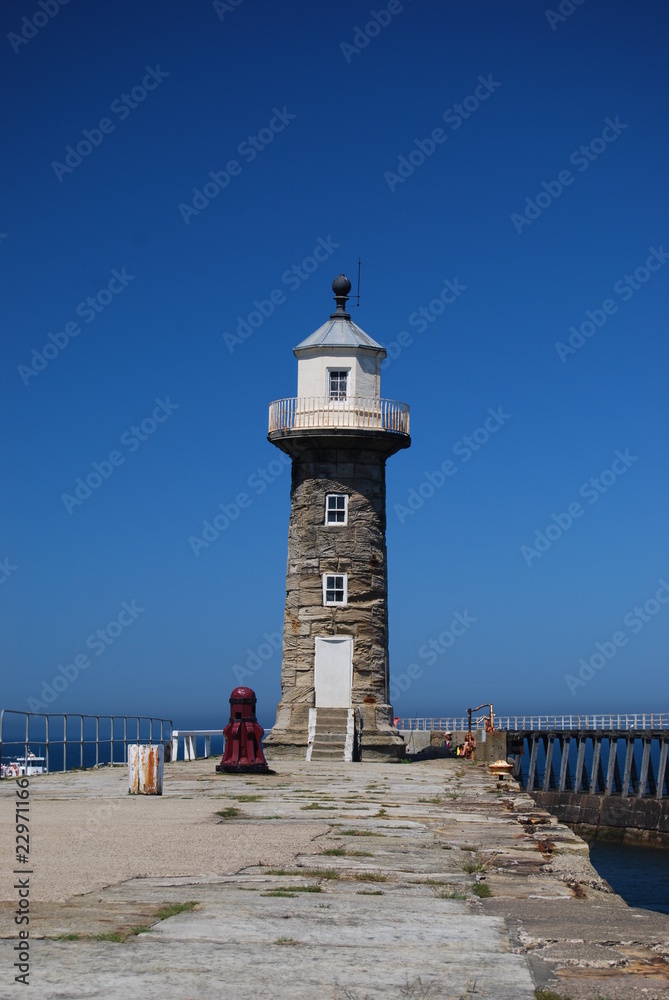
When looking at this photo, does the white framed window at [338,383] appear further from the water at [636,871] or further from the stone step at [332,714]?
the water at [636,871]

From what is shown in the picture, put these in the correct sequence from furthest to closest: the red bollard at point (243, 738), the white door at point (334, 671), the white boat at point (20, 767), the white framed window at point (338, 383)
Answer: the white framed window at point (338, 383) → the white door at point (334, 671) → the red bollard at point (243, 738) → the white boat at point (20, 767)

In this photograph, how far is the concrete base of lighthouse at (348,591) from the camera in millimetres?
30469

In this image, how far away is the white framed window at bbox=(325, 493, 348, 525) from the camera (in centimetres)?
3097

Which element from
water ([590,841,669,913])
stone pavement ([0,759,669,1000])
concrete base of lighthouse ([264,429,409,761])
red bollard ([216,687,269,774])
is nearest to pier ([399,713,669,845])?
water ([590,841,669,913])

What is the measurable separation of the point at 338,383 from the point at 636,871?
1702 centimetres

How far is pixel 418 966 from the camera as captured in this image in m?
6.24

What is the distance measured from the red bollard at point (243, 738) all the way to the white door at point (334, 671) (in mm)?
6719

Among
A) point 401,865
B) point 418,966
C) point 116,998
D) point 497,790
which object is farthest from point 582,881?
point 497,790

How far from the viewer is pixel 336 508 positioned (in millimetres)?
31031

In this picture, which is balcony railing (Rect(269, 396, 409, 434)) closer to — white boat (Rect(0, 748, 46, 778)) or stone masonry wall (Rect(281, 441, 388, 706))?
stone masonry wall (Rect(281, 441, 388, 706))

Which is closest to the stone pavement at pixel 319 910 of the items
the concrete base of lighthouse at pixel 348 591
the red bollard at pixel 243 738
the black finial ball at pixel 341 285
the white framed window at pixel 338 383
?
the red bollard at pixel 243 738

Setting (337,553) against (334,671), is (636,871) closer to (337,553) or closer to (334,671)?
(334,671)

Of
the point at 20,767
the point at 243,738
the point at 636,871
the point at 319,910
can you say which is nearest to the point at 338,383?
the point at 243,738

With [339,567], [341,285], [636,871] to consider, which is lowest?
[636,871]
